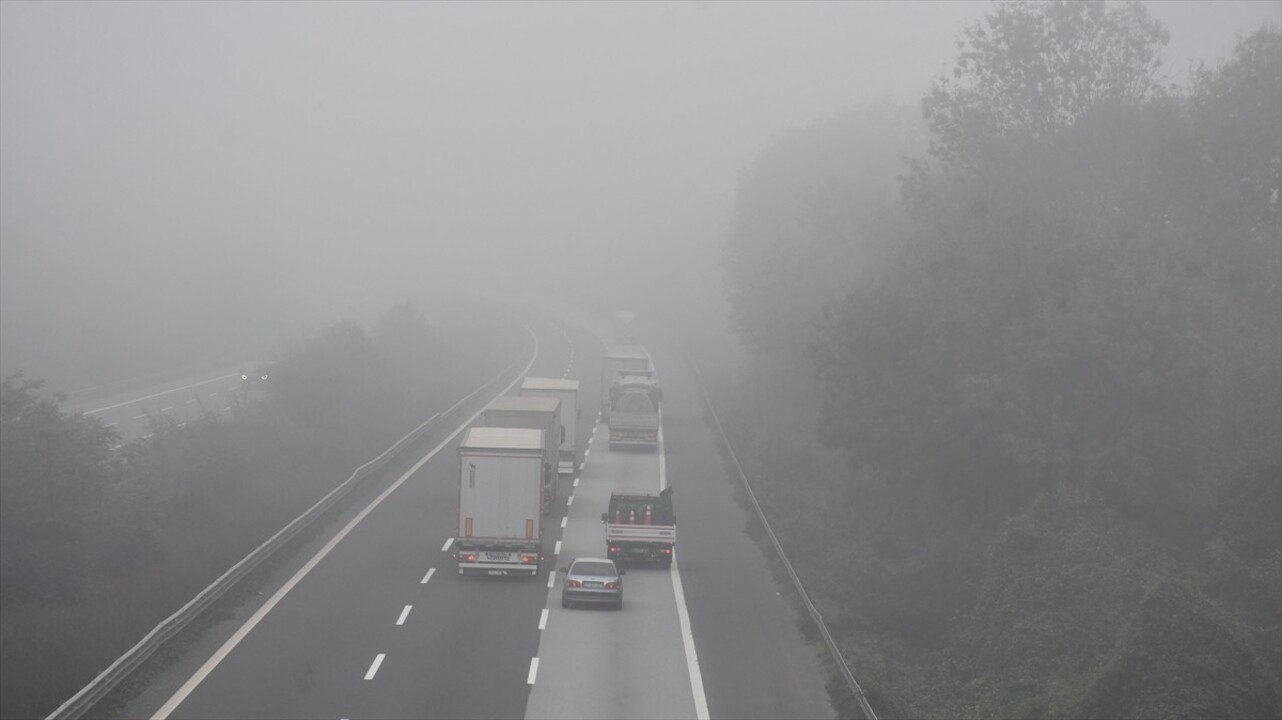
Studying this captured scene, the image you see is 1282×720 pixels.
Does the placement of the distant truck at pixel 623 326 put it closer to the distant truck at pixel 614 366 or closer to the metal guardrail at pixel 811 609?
the distant truck at pixel 614 366

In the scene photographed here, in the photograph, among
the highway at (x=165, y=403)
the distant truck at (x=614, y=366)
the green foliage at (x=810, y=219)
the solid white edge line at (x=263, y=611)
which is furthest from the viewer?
the distant truck at (x=614, y=366)

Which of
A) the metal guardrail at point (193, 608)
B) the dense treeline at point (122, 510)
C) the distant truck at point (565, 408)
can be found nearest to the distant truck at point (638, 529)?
the metal guardrail at point (193, 608)

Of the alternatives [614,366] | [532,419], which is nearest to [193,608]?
[532,419]

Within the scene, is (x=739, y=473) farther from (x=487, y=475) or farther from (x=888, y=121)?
→ (x=888, y=121)

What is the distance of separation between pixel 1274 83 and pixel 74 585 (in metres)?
41.1

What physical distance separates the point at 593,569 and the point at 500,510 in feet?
12.3

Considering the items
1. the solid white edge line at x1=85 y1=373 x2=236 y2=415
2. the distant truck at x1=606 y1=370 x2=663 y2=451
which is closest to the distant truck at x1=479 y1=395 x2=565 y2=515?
the distant truck at x1=606 y1=370 x2=663 y2=451

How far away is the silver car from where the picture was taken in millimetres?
29750

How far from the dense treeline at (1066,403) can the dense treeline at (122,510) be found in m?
14.6

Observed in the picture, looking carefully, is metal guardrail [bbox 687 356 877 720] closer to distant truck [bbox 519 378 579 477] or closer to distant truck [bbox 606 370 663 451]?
distant truck [bbox 606 370 663 451]

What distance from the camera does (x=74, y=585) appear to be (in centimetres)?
3052

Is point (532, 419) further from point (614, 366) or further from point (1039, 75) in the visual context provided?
point (1039, 75)

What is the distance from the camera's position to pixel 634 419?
55.5 m

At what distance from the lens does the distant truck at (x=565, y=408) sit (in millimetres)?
49844
